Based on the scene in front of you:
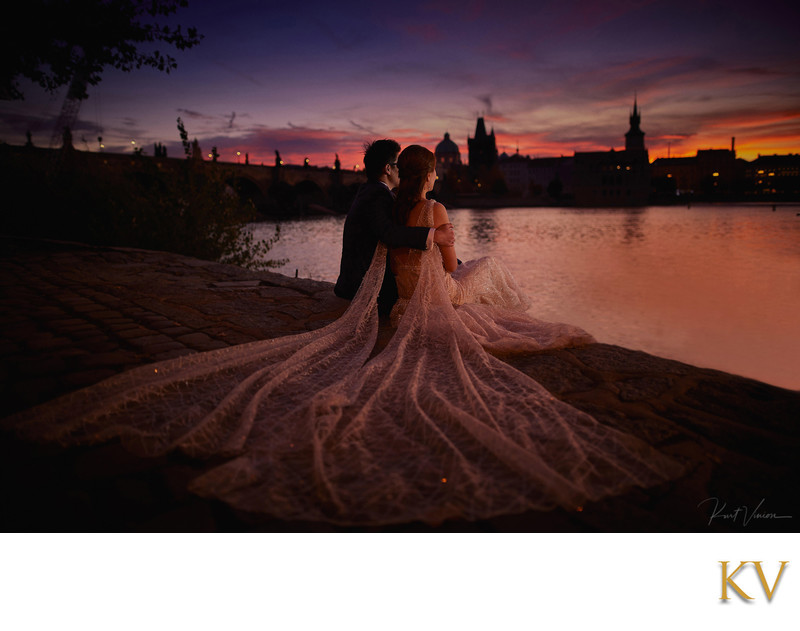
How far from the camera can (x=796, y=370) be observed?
5.71 m

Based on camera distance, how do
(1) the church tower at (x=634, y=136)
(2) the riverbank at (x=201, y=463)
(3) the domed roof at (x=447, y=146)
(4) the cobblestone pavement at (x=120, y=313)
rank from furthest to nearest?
(3) the domed roof at (x=447, y=146), (1) the church tower at (x=634, y=136), (4) the cobblestone pavement at (x=120, y=313), (2) the riverbank at (x=201, y=463)

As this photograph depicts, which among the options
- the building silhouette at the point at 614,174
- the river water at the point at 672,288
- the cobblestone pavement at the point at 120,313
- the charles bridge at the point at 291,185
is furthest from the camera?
the building silhouette at the point at 614,174

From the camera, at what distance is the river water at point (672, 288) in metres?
6.71

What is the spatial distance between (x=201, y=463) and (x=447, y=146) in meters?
154

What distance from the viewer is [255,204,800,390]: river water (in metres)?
6.71

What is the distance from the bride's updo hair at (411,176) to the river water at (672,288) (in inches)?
176

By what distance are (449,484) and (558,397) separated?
39.2 inches

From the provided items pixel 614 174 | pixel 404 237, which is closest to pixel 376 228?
pixel 404 237

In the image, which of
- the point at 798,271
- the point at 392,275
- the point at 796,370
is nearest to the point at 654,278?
the point at 798,271

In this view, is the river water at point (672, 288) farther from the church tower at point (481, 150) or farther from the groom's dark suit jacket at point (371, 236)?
the church tower at point (481, 150)

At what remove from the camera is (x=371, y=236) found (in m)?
4.14
